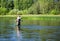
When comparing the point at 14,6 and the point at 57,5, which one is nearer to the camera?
the point at 57,5

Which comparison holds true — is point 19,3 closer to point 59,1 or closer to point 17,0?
point 17,0

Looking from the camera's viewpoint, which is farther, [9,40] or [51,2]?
[51,2]

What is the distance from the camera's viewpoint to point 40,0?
105 m

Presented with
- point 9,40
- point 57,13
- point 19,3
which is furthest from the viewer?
point 19,3

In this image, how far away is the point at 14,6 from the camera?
128 metres

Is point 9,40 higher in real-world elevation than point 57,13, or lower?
higher

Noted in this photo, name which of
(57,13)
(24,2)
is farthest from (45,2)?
(24,2)

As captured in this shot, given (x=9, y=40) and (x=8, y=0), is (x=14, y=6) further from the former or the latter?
(x=9, y=40)

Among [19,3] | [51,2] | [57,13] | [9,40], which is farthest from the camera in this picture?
[19,3]

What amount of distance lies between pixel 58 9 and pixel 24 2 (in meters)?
30.6

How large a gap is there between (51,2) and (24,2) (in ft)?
89.0

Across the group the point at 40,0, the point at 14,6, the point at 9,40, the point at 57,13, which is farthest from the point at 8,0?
the point at 9,40

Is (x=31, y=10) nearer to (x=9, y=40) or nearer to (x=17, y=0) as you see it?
(x=17, y=0)

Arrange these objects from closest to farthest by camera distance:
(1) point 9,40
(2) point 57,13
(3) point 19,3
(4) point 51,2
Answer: (1) point 9,40
(2) point 57,13
(4) point 51,2
(3) point 19,3
